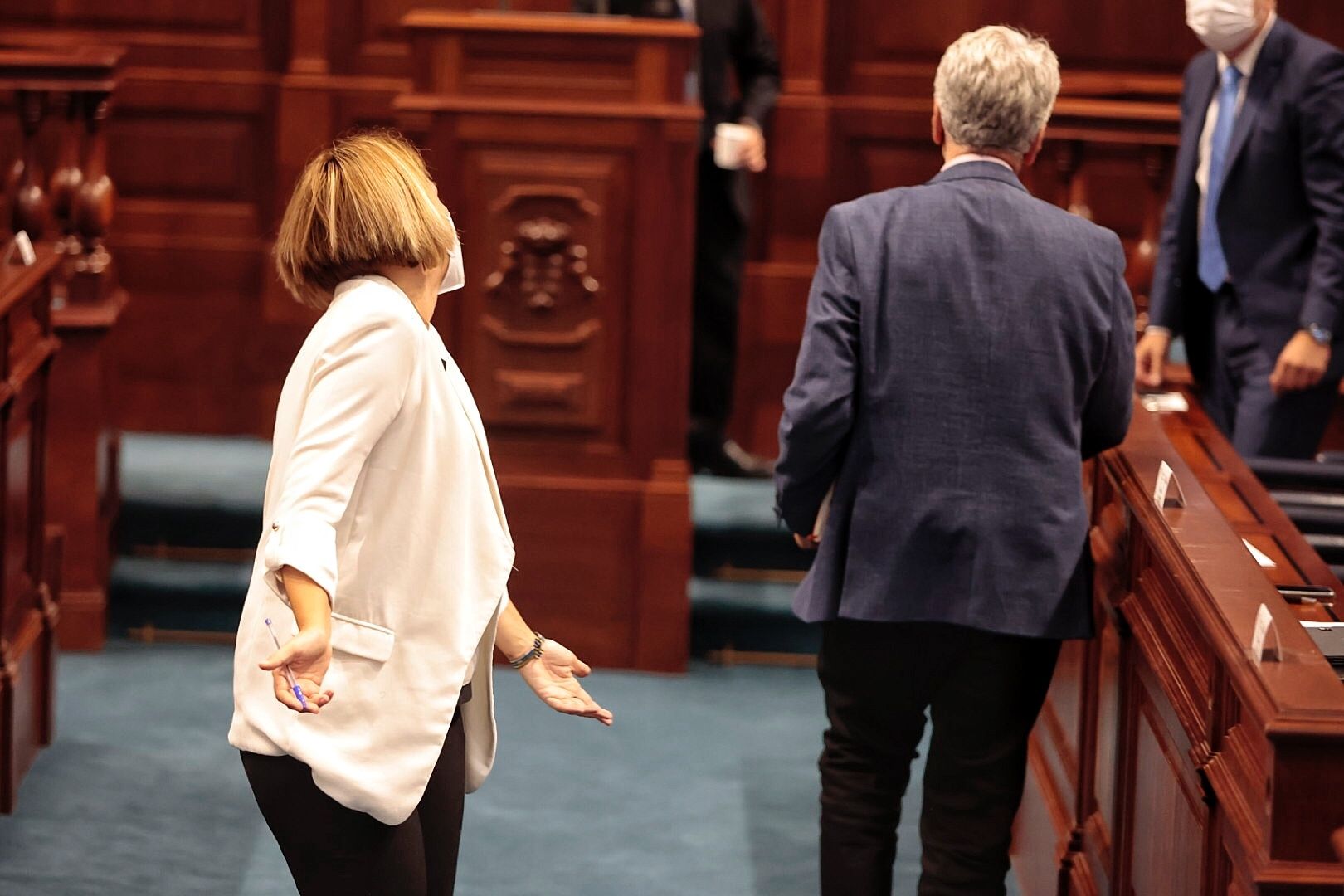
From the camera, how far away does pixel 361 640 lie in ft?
7.13

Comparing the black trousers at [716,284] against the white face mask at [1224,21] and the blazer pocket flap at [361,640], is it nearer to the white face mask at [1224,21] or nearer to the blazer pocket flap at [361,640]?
the white face mask at [1224,21]

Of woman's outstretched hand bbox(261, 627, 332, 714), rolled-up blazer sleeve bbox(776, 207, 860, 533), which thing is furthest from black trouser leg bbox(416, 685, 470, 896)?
rolled-up blazer sleeve bbox(776, 207, 860, 533)

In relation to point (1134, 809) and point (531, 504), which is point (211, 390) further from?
point (1134, 809)

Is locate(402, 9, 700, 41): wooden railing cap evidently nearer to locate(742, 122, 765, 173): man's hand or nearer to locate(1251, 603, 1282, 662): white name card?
locate(742, 122, 765, 173): man's hand

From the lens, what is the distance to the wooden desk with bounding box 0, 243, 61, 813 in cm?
417

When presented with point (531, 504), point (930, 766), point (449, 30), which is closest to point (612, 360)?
point (531, 504)

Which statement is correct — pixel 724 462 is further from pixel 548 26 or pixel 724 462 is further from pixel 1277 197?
pixel 1277 197

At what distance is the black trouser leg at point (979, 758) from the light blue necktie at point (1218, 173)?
1.66 metres

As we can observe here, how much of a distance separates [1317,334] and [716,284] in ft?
6.65

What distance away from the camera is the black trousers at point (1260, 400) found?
4.34 m

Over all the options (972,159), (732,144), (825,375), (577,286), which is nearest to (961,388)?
(825,375)

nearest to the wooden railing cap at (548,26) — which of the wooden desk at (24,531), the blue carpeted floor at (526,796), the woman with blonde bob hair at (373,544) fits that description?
the wooden desk at (24,531)

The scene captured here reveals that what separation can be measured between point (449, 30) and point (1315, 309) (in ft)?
7.37

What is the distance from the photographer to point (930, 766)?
3.10 metres
